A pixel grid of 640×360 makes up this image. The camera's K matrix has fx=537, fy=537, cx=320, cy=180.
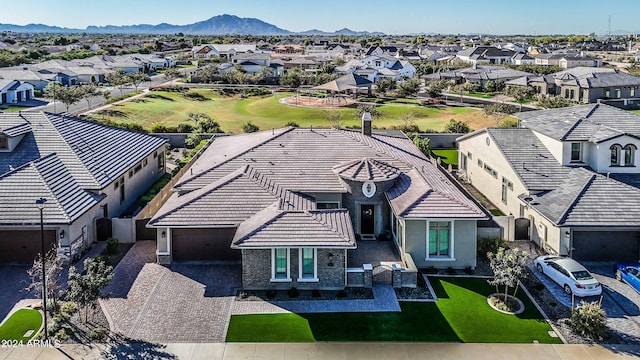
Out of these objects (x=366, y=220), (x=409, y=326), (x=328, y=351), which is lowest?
(x=328, y=351)

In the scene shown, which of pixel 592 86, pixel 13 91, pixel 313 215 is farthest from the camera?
pixel 592 86

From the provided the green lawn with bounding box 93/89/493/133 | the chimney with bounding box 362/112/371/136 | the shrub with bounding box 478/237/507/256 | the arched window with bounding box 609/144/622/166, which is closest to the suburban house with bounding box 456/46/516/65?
the green lawn with bounding box 93/89/493/133

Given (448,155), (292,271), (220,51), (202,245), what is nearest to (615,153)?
(292,271)

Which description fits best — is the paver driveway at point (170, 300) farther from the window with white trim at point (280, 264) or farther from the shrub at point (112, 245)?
the window with white trim at point (280, 264)

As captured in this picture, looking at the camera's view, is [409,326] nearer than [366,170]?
Yes

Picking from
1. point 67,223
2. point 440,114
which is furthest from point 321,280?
point 440,114

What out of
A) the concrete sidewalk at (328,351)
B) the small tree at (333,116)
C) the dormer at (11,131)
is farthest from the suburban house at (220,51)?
the concrete sidewalk at (328,351)

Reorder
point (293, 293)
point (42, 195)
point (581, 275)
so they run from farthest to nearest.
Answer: point (42, 195) < point (581, 275) < point (293, 293)

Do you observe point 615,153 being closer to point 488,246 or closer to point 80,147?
point 488,246
